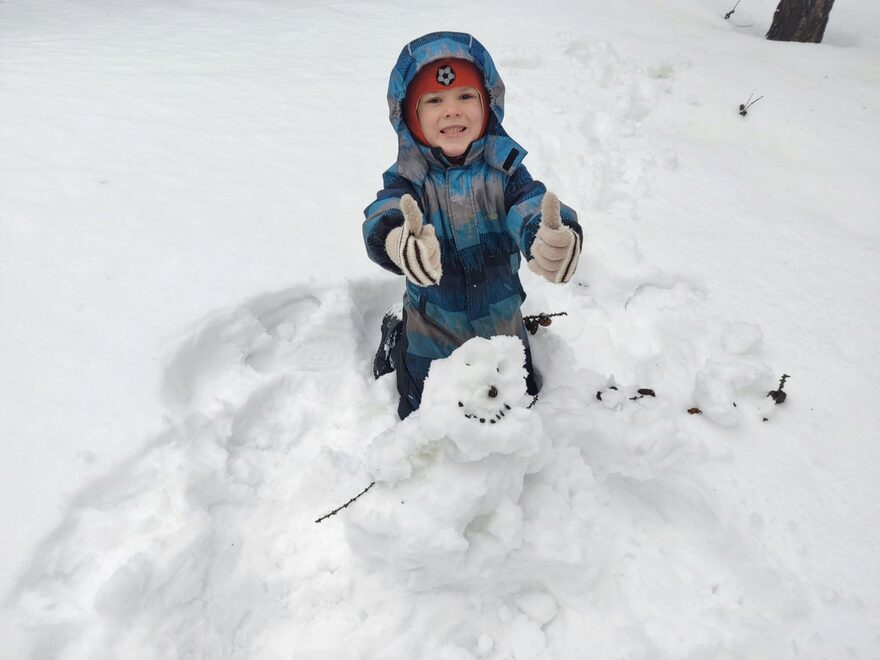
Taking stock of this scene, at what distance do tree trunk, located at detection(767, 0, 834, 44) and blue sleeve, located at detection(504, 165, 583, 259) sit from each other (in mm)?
4396

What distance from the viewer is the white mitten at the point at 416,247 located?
1273 millimetres

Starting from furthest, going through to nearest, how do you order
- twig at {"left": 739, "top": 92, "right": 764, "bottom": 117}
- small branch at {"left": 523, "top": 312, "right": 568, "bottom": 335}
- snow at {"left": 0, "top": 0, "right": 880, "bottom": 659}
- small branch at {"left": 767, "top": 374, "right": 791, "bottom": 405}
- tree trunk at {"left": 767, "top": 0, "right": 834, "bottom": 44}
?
tree trunk at {"left": 767, "top": 0, "right": 834, "bottom": 44}
twig at {"left": 739, "top": 92, "right": 764, "bottom": 117}
small branch at {"left": 523, "top": 312, "right": 568, "bottom": 335}
small branch at {"left": 767, "top": 374, "right": 791, "bottom": 405}
snow at {"left": 0, "top": 0, "right": 880, "bottom": 659}

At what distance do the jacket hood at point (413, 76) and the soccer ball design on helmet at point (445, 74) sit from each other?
0.10 feet

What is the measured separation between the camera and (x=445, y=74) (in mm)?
1511

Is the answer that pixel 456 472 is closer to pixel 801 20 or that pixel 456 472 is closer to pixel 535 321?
pixel 535 321

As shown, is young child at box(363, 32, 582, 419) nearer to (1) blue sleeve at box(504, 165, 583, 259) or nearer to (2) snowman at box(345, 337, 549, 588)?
(1) blue sleeve at box(504, 165, 583, 259)

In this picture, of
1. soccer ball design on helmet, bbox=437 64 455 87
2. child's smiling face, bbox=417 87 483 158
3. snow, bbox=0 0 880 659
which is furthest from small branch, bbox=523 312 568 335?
soccer ball design on helmet, bbox=437 64 455 87

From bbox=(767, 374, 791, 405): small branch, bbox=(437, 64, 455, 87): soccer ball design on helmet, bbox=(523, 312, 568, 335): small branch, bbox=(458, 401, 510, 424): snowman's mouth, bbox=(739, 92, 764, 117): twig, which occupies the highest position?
bbox=(437, 64, 455, 87): soccer ball design on helmet

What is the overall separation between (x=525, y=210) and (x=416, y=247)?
16.1 inches

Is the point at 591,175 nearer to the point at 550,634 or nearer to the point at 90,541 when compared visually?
the point at 550,634

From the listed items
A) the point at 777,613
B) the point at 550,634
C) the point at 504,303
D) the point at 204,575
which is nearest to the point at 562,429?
the point at 504,303

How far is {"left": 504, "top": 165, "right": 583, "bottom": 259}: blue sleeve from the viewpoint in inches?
57.3

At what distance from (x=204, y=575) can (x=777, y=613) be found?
1.56 m

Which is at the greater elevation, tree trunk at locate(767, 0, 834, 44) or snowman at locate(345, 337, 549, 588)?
tree trunk at locate(767, 0, 834, 44)
